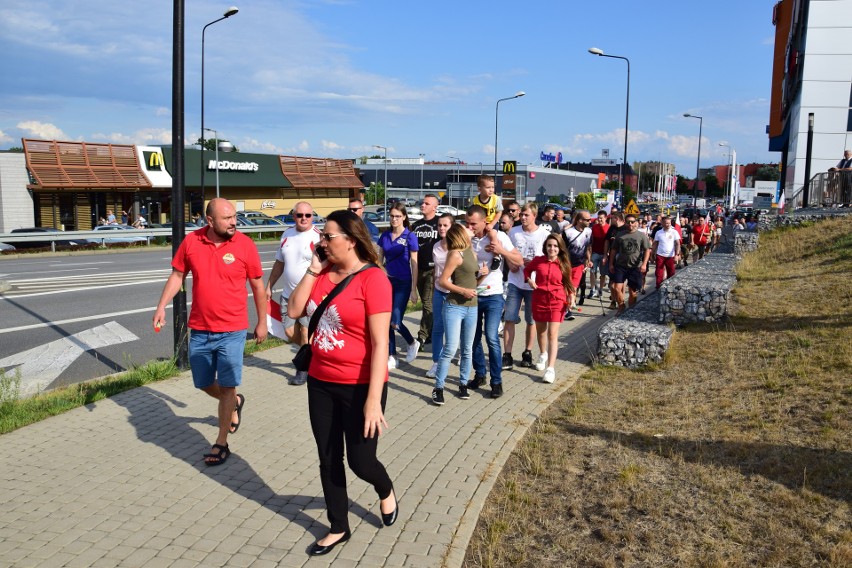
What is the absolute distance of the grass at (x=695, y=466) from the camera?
4.07 metres

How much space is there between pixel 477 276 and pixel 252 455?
8.95 ft

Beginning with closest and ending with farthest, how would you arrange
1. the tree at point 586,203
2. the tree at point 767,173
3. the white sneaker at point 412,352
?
the white sneaker at point 412,352 → the tree at point 586,203 → the tree at point 767,173

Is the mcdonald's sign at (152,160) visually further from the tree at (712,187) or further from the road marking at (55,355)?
the tree at (712,187)

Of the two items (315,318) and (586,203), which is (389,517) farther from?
(586,203)

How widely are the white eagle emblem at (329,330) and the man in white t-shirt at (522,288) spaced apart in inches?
155

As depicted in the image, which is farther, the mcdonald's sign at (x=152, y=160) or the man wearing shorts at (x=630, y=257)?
the mcdonald's sign at (x=152, y=160)

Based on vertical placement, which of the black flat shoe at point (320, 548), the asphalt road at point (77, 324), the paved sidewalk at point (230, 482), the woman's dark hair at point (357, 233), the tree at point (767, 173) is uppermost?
the tree at point (767, 173)

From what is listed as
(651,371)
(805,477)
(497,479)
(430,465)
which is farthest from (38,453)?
(651,371)

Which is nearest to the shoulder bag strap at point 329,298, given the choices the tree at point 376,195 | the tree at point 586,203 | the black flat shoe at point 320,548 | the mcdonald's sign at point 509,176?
the black flat shoe at point 320,548

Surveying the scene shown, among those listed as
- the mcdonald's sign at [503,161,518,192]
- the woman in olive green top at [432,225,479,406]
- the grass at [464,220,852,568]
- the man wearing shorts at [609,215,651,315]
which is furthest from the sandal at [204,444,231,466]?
the mcdonald's sign at [503,161,518,192]

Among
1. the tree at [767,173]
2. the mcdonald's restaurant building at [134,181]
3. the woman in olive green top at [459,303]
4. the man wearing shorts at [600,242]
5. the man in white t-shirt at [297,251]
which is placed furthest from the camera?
the tree at [767,173]

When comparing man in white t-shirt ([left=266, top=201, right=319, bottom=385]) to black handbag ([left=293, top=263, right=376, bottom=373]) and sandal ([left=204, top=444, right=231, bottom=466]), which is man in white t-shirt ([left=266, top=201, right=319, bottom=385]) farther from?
black handbag ([left=293, top=263, right=376, bottom=373])

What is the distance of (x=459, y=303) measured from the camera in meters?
6.96

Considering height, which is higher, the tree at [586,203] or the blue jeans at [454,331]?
the tree at [586,203]
